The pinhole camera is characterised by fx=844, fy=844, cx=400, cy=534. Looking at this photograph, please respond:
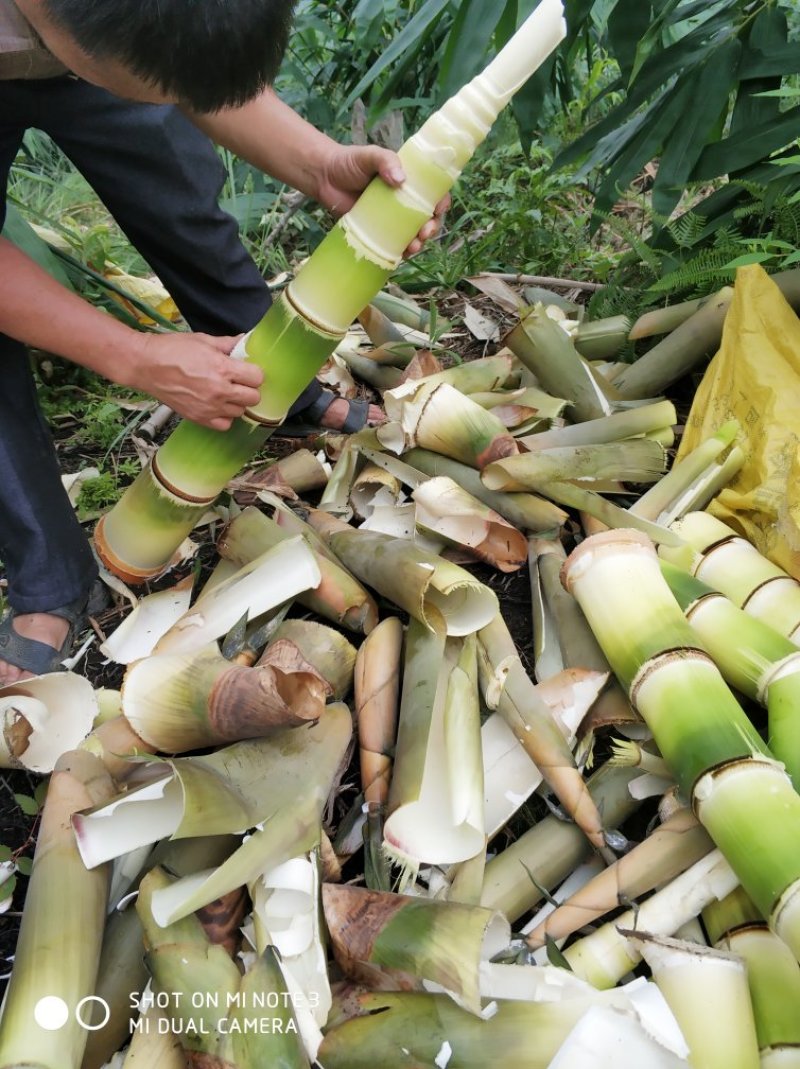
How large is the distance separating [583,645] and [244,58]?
0.83 meters

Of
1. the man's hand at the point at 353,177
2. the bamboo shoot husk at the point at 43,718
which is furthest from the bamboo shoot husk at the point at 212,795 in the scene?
the man's hand at the point at 353,177

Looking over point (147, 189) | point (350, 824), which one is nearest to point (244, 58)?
point (147, 189)

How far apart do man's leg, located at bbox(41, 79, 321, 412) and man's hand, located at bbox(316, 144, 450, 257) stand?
0.30 meters

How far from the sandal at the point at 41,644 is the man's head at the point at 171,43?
2.75ft

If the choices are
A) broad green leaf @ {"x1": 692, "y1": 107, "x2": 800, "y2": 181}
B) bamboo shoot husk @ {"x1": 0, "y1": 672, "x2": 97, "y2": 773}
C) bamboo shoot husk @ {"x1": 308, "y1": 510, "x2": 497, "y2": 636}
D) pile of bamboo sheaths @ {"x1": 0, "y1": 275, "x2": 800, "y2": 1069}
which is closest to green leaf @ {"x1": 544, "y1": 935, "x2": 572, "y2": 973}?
pile of bamboo sheaths @ {"x1": 0, "y1": 275, "x2": 800, "y2": 1069}

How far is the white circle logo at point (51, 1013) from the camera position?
812 millimetres

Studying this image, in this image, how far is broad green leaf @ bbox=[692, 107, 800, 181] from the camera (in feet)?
5.12

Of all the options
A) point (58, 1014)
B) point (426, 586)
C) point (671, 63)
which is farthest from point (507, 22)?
point (58, 1014)

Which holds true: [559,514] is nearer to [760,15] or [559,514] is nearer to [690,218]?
[690,218]

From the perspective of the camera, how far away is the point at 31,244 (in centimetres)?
184

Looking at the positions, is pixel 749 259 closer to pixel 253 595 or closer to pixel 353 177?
pixel 353 177

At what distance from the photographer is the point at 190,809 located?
882mm

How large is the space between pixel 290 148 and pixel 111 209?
0.41 meters

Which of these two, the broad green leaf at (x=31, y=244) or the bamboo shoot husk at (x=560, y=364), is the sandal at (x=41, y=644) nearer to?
the broad green leaf at (x=31, y=244)
